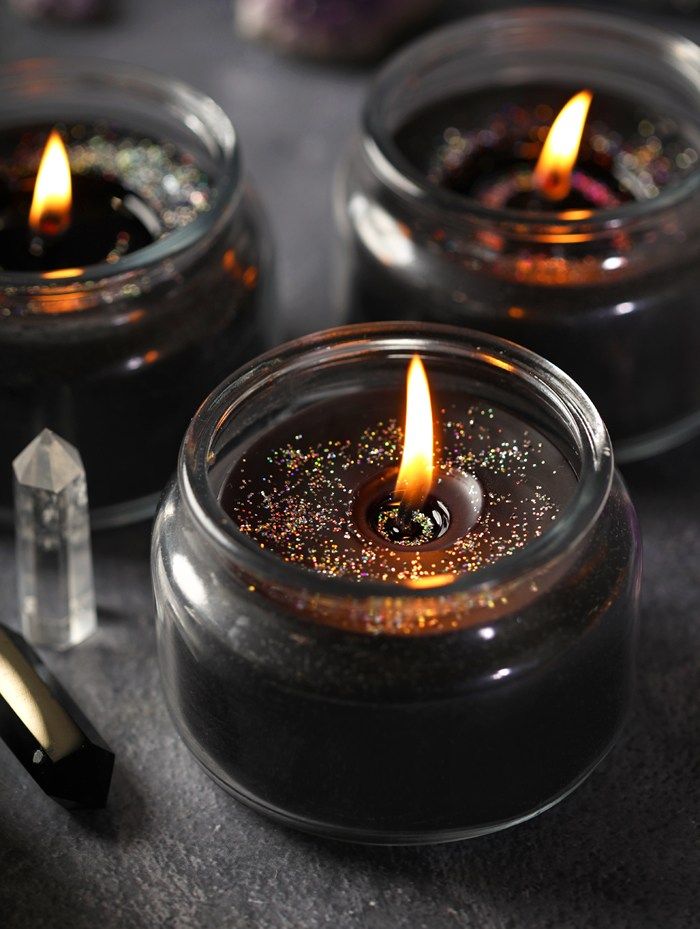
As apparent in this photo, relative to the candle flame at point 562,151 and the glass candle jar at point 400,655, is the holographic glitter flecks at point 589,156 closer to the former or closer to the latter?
the candle flame at point 562,151

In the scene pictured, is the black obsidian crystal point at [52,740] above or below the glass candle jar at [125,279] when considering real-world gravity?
below

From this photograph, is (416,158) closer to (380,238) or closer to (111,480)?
(380,238)

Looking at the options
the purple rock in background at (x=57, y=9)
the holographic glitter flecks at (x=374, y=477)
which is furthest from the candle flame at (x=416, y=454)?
the purple rock in background at (x=57, y=9)

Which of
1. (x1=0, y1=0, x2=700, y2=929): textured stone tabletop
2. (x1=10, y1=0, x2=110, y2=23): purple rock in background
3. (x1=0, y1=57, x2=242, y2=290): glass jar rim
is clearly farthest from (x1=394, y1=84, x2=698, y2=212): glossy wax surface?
(x1=10, y1=0, x2=110, y2=23): purple rock in background

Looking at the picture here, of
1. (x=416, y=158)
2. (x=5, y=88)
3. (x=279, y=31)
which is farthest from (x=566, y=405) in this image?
(x=279, y=31)

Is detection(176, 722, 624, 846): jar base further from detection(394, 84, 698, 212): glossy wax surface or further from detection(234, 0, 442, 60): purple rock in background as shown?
detection(234, 0, 442, 60): purple rock in background

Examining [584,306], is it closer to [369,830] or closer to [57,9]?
[369,830]
